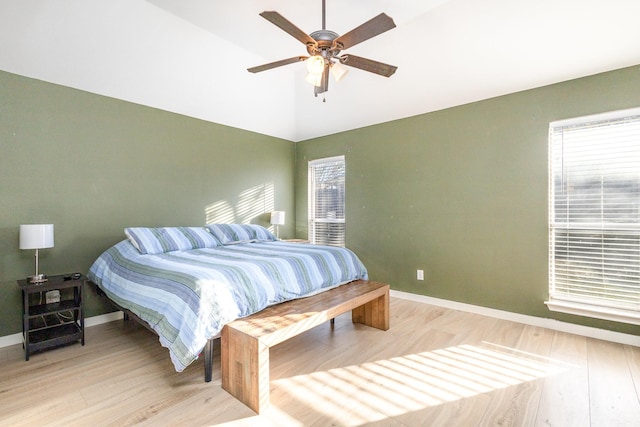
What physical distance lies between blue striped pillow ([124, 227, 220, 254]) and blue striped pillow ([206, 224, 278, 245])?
4.4 inches

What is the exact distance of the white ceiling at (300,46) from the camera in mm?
2432

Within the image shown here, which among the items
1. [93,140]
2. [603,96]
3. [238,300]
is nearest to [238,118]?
[93,140]

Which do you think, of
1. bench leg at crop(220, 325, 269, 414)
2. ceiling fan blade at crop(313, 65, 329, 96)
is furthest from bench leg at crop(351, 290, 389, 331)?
ceiling fan blade at crop(313, 65, 329, 96)

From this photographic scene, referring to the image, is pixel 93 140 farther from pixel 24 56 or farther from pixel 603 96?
pixel 603 96

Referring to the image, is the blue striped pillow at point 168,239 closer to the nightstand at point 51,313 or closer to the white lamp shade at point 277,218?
the nightstand at point 51,313

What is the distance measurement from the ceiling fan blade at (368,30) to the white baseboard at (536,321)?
298 centimetres

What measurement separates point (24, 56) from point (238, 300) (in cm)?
278

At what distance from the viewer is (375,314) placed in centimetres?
294

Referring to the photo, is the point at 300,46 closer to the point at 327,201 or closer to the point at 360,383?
the point at 327,201

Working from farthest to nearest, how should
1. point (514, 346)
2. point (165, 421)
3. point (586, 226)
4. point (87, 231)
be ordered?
1. point (87, 231)
2. point (586, 226)
3. point (514, 346)
4. point (165, 421)

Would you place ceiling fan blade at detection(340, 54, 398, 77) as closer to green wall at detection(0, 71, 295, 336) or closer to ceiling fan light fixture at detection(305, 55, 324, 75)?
ceiling fan light fixture at detection(305, 55, 324, 75)

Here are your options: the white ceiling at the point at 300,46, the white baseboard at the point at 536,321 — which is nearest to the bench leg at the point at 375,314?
the white baseboard at the point at 536,321

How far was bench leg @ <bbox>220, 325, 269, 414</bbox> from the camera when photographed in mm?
1733

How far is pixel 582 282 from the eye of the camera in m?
2.83
